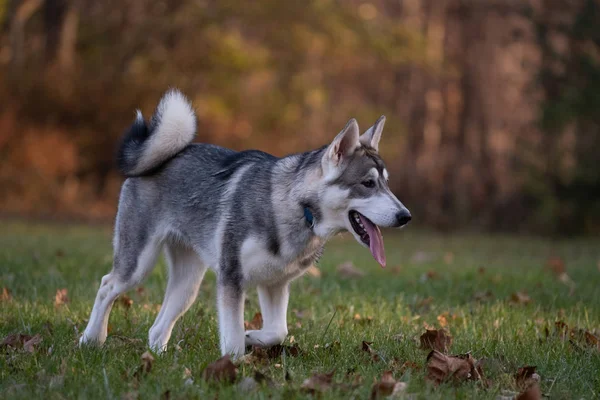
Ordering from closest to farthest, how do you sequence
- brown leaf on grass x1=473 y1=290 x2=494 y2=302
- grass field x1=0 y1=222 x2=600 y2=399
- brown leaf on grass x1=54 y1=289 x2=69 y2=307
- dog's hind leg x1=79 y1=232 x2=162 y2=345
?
1. grass field x1=0 y1=222 x2=600 y2=399
2. dog's hind leg x1=79 y1=232 x2=162 y2=345
3. brown leaf on grass x1=54 y1=289 x2=69 y2=307
4. brown leaf on grass x1=473 y1=290 x2=494 y2=302

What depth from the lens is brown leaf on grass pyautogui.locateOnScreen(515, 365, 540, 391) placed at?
403cm

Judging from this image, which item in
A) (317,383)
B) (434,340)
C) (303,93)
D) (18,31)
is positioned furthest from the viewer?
(303,93)

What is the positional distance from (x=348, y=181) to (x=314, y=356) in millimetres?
1076

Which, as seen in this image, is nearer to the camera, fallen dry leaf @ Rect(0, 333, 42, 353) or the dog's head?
fallen dry leaf @ Rect(0, 333, 42, 353)

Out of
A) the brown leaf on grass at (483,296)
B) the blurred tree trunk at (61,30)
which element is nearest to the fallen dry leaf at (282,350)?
the brown leaf on grass at (483,296)

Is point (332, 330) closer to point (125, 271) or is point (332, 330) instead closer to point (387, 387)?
point (125, 271)

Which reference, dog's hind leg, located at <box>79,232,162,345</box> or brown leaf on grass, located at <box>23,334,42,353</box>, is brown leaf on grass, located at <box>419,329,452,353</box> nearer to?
dog's hind leg, located at <box>79,232,162,345</box>

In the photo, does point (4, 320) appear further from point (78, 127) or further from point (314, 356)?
point (78, 127)

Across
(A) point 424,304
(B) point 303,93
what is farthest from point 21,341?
(B) point 303,93

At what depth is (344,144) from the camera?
473 cm

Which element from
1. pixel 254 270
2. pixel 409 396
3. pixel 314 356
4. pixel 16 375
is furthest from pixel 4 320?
pixel 409 396

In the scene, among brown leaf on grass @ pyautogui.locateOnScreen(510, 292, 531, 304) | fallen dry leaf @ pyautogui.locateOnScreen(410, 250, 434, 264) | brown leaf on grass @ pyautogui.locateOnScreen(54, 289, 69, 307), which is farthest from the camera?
fallen dry leaf @ pyautogui.locateOnScreen(410, 250, 434, 264)

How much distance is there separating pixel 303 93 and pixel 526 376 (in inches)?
811

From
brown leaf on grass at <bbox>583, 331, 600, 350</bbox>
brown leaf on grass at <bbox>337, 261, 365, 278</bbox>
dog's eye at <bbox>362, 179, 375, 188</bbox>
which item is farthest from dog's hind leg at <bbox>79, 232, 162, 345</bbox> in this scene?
brown leaf on grass at <bbox>337, 261, 365, 278</bbox>
